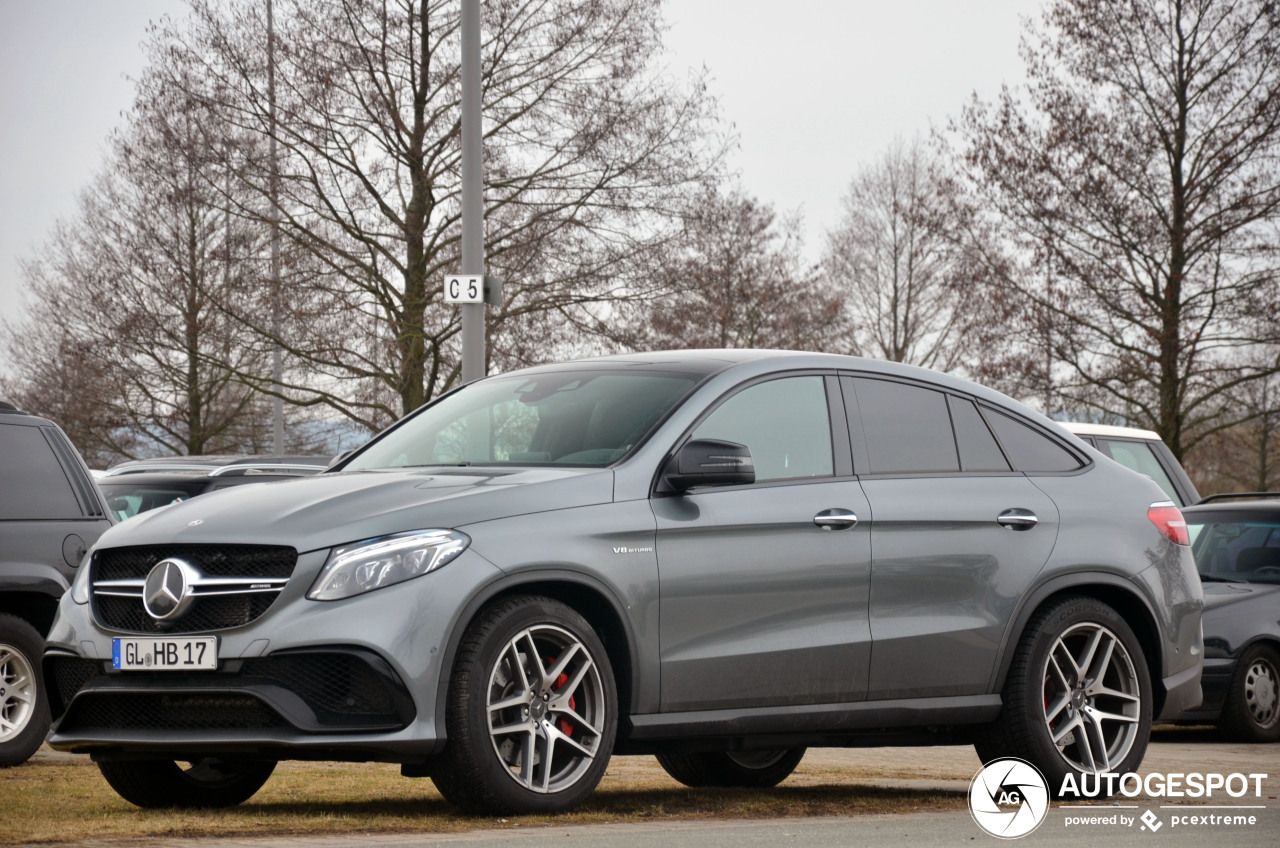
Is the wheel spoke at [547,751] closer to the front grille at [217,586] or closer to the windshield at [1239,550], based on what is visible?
the front grille at [217,586]

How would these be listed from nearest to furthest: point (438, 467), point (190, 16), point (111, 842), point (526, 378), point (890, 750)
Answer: point (111, 842)
point (438, 467)
point (526, 378)
point (890, 750)
point (190, 16)

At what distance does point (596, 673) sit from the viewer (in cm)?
616

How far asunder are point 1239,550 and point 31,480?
8.90 metres

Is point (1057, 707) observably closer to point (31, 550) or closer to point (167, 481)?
point (31, 550)

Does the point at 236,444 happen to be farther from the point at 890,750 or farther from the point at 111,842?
the point at 111,842

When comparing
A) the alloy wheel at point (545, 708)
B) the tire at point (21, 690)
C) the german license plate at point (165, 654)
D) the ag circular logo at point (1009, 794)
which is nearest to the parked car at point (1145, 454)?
the ag circular logo at point (1009, 794)

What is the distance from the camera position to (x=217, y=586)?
5859 millimetres

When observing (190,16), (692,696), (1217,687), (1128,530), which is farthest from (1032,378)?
(692,696)

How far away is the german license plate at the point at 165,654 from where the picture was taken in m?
5.77

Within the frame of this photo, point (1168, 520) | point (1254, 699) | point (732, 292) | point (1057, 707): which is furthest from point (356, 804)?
point (732, 292)

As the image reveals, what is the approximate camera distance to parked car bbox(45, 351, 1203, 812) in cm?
579

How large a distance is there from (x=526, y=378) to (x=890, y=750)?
5262 mm

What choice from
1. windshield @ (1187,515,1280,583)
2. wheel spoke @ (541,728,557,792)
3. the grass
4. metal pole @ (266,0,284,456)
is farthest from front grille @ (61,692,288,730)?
metal pole @ (266,0,284,456)

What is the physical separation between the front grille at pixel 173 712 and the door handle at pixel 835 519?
2.24m
